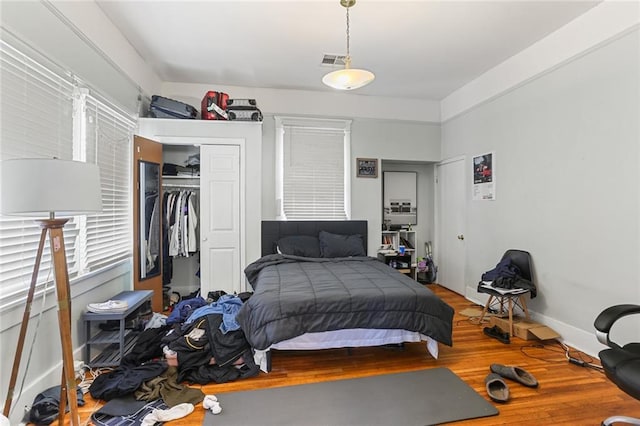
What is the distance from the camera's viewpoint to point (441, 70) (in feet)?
12.9

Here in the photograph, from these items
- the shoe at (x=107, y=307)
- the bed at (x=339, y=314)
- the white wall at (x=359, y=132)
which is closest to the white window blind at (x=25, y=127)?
the shoe at (x=107, y=307)

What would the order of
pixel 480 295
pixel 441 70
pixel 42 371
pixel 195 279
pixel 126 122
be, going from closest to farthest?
pixel 42 371
pixel 126 122
pixel 441 70
pixel 480 295
pixel 195 279

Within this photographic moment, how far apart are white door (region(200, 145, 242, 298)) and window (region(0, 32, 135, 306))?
86 cm

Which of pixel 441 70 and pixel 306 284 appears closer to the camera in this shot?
pixel 306 284

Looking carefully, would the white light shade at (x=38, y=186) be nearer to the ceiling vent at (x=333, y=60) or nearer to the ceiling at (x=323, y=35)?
the ceiling at (x=323, y=35)

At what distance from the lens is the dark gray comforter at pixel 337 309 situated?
7.90ft

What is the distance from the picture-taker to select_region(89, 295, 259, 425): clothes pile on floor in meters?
2.01

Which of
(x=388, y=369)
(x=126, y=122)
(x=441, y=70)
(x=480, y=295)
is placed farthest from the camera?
(x=480, y=295)

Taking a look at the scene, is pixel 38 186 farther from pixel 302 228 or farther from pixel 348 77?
pixel 302 228

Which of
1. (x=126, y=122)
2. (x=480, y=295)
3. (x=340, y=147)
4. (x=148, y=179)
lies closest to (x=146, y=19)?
(x=126, y=122)

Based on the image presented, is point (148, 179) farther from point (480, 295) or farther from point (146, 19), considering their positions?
point (480, 295)

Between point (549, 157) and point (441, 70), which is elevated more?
point (441, 70)

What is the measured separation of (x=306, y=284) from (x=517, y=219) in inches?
100

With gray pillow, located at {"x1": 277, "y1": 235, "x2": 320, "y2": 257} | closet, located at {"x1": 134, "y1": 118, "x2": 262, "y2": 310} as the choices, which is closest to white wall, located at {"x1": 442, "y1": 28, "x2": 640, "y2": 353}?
gray pillow, located at {"x1": 277, "y1": 235, "x2": 320, "y2": 257}
